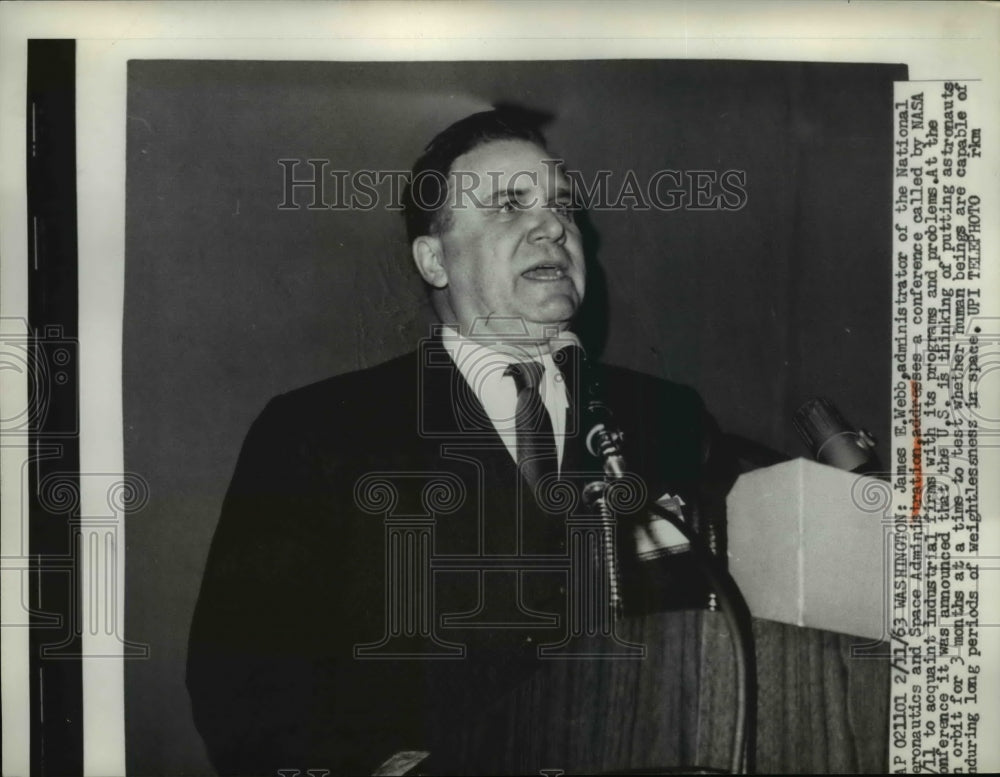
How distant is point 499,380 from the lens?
3.36ft

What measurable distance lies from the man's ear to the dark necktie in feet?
0.47

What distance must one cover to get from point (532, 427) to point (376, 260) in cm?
29

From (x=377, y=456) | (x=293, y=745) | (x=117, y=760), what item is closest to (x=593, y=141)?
(x=377, y=456)

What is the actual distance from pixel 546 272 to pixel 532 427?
195 mm

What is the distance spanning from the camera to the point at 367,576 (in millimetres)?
1007

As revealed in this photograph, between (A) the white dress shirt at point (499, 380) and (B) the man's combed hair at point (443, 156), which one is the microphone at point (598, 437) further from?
(B) the man's combed hair at point (443, 156)

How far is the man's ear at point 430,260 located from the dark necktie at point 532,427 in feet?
0.47

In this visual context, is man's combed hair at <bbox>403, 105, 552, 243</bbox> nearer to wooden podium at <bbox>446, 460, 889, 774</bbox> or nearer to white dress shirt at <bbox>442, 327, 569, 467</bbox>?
white dress shirt at <bbox>442, 327, 569, 467</bbox>

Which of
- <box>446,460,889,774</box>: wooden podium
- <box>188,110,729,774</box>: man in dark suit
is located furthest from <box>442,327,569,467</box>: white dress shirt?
<box>446,460,889,774</box>: wooden podium

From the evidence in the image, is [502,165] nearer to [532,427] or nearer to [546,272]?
[546,272]

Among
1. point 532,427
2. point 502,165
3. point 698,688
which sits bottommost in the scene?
point 698,688

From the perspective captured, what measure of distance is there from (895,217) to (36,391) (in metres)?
1.11

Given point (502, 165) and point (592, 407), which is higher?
point (502, 165)

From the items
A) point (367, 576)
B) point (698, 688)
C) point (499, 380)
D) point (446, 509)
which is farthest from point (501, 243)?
point (698, 688)
